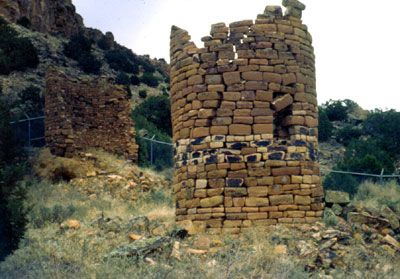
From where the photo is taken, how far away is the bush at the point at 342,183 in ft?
53.2

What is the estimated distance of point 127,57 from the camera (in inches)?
1778

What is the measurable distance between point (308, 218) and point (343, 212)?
1076 mm

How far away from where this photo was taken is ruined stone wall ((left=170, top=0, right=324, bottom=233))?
8.61 metres

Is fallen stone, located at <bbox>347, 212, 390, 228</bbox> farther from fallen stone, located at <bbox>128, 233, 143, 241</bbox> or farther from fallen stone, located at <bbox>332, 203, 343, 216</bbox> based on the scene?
fallen stone, located at <bbox>128, 233, 143, 241</bbox>

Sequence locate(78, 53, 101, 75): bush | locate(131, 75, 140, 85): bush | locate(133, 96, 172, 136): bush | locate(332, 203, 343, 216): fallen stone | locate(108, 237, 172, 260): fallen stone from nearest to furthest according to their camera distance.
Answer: locate(108, 237, 172, 260): fallen stone → locate(332, 203, 343, 216): fallen stone → locate(133, 96, 172, 136): bush → locate(78, 53, 101, 75): bush → locate(131, 75, 140, 85): bush

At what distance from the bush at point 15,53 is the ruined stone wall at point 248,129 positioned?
21421 millimetres

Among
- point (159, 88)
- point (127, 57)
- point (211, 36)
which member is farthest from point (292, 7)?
point (127, 57)

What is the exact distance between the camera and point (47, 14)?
141ft

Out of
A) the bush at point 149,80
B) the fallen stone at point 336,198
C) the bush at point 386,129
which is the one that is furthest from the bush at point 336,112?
the fallen stone at point 336,198

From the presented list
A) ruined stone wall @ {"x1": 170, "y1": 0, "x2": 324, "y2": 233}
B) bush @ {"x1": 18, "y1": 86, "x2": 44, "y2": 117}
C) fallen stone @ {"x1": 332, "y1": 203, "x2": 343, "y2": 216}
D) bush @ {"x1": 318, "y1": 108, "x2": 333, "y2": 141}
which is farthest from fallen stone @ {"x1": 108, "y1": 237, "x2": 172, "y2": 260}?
bush @ {"x1": 318, "y1": 108, "x2": 333, "y2": 141}

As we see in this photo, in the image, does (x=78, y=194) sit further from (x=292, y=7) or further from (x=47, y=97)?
(x=292, y=7)

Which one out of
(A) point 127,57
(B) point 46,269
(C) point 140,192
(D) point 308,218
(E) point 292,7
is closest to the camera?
(B) point 46,269

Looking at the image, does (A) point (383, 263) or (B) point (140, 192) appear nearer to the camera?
(A) point (383, 263)

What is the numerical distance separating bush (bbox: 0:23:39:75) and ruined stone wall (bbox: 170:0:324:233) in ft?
70.3
